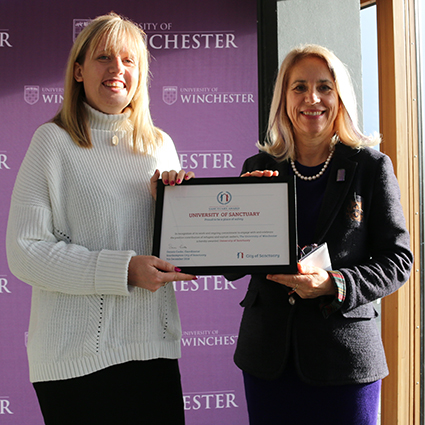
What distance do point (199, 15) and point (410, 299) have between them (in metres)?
2.32

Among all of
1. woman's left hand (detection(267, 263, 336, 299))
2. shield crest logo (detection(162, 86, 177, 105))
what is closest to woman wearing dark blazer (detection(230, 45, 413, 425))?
woman's left hand (detection(267, 263, 336, 299))

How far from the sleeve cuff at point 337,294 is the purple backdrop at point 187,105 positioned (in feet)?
4.81

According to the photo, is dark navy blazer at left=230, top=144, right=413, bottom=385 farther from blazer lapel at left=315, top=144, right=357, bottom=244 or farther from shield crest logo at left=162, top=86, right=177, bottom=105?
shield crest logo at left=162, top=86, right=177, bottom=105

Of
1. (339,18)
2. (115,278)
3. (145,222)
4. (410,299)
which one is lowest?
(410,299)

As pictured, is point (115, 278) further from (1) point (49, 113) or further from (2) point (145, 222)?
(1) point (49, 113)

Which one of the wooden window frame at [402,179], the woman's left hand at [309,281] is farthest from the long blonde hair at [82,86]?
the wooden window frame at [402,179]

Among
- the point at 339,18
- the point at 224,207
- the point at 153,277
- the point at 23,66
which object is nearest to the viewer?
the point at 153,277

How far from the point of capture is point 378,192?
1.50 meters

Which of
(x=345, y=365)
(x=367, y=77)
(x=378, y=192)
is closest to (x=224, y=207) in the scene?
(x=378, y=192)

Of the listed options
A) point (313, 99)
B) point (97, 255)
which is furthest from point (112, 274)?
point (313, 99)

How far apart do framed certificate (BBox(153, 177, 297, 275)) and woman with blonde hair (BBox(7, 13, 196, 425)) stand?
0.07 metres

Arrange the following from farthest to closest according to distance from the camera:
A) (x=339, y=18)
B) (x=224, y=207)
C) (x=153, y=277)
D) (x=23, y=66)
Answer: (x=23, y=66)
(x=339, y=18)
(x=224, y=207)
(x=153, y=277)

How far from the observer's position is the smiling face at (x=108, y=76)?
1.49m

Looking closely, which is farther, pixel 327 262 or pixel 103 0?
pixel 103 0
